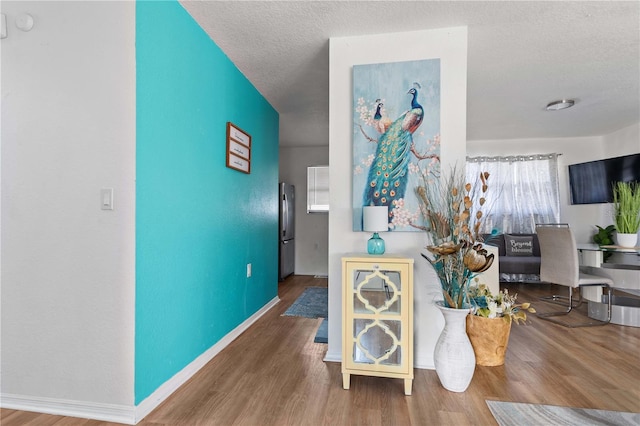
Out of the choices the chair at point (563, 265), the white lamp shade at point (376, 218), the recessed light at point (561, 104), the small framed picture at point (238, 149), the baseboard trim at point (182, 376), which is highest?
the recessed light at point (561, 104)

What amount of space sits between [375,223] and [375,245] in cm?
15

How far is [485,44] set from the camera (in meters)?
2.47

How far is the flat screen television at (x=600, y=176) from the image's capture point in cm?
455

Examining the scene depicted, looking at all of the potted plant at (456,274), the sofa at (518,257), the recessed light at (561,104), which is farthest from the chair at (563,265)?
the potted plant at (456,274)

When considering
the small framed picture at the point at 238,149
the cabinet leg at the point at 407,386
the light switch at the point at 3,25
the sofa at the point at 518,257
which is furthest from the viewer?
the sofa at the point at 518,257

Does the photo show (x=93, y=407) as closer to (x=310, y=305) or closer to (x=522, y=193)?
(x=310, y=305)

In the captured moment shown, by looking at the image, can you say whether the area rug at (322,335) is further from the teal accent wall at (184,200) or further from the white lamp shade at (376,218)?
the white lamp shade at (376,218)

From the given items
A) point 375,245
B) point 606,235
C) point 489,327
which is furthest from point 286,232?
point 606,235

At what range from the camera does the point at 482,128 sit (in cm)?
479

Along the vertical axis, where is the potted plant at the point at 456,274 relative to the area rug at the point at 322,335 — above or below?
above

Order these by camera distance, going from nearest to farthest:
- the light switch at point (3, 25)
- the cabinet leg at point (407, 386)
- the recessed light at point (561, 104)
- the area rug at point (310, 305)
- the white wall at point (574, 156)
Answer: the light switch at point (3, 25) → the cabinet leg at point (407, 386) → the area rug at point (310, 305) → the recessed light at point (561, 104) → the white wall at point (574, 156)

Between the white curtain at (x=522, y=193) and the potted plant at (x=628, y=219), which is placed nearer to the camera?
the potted plant at (x=628, y=219)

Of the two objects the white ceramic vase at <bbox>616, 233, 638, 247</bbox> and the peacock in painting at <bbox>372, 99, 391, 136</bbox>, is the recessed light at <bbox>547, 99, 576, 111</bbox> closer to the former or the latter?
the white ceramic vase at <bbox>616, 233, 638, 247</bbox>

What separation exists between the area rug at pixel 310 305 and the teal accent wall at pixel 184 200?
0.61 meters
